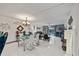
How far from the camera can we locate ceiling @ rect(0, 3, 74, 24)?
224 centimetres

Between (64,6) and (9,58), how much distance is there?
1369mm

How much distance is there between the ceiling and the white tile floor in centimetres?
43

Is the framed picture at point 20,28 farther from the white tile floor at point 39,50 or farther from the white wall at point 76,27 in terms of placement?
the white wall at point 76,27

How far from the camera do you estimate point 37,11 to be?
7.42 feet

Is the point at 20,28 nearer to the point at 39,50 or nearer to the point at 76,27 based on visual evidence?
the point at 39,50

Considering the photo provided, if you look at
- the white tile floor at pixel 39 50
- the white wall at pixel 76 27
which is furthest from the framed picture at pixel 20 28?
the white wall at pixel 76 27

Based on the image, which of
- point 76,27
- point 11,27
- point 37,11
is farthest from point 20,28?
point 76,27

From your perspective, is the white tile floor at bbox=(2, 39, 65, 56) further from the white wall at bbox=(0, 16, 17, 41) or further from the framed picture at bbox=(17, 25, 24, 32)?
the framed picture at bbox=(17, 25, 24, 32)

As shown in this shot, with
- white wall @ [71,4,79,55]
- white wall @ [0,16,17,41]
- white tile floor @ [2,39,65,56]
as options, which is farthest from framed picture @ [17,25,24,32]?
white wall @ [71,4,79,55]

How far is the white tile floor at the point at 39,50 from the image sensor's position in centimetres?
Result: 226

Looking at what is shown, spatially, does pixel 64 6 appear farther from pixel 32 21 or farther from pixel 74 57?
pixel 74 57

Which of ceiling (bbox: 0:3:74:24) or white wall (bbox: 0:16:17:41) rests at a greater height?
ceiling (bbox: 0:3:74:24)

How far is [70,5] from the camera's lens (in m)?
2.23

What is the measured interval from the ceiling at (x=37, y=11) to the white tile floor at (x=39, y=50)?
0.43m
